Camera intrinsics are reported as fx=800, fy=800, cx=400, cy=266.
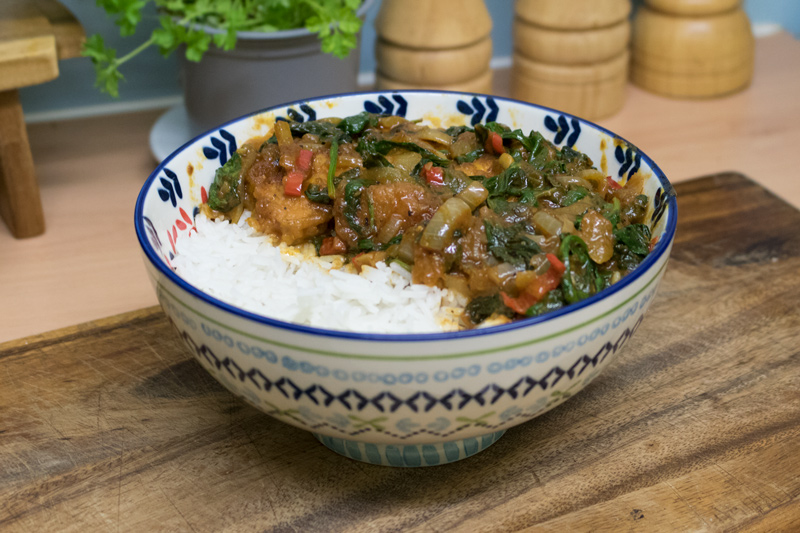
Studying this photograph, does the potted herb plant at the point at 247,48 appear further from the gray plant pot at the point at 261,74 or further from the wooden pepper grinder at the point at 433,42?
the wooden pepper grinder at the point at 433,42

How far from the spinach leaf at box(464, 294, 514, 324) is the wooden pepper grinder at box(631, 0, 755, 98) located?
2.20 m

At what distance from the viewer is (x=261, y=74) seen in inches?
93.8

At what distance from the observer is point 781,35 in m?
3.86

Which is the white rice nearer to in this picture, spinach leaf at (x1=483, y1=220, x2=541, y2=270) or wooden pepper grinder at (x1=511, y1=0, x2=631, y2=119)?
spinach leaf at (x1=483, y1=220, x2=541, y2=270)

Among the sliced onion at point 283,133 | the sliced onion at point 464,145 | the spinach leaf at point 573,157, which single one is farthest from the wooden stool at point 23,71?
the spinach leaf at point 573,157

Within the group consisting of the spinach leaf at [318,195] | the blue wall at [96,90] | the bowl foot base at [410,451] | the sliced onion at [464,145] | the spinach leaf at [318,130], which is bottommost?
the bowl foot base at [410,451]

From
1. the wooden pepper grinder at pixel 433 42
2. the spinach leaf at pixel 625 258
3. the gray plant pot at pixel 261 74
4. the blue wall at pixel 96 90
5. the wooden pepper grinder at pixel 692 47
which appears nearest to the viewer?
the spinach leaf at pixel 625 258

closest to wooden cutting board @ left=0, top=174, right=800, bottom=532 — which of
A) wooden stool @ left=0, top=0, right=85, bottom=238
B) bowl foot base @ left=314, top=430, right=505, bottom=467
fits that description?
bowl foot base @ left=314, top=430, right=505, bottom=467

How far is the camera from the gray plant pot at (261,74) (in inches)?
91.7

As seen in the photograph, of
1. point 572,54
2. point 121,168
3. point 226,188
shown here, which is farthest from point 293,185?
point 572,54

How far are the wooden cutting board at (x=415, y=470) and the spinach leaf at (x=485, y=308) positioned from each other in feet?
0.96

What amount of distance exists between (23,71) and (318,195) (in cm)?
95

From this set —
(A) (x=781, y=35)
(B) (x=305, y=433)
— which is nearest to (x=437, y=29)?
(B) (x=305, y=433)

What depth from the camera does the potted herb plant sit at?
2213 mm
